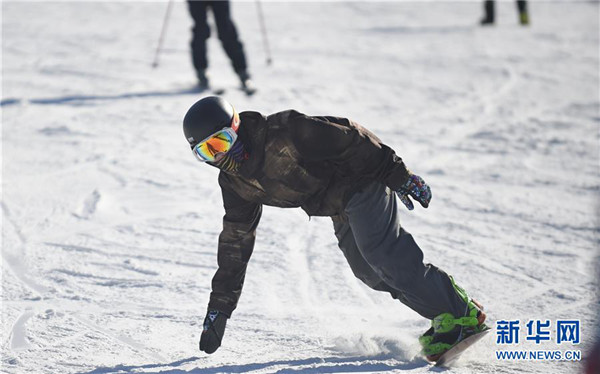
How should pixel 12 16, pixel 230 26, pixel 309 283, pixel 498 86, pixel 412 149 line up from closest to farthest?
pixel 309 283, pixel 412 149, pixel 230 26, pixel 498 86, pixel 12 16

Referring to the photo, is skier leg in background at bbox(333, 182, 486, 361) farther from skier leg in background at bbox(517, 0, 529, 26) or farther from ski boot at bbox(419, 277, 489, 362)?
skier leg in background at bbox(517, 0, 529, 26)

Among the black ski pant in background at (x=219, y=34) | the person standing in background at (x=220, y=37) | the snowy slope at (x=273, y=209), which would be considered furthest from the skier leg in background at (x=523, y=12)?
the black ski pant in background at (x=219, y=34)

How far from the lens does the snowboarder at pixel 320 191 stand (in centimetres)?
387

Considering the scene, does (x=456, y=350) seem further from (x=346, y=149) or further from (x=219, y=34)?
(x=219, y=34)

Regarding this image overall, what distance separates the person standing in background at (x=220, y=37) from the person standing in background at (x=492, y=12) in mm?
6799

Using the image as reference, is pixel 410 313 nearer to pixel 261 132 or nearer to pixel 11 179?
pixel 261 132

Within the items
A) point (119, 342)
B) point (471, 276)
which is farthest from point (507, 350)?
point (119, 342)

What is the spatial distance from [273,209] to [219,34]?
3433 mm

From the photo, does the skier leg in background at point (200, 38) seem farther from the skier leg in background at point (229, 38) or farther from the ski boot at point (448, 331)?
the ski boot at point (448, 331)

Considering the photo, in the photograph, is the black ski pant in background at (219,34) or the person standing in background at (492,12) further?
the person standing in background at (492,12)

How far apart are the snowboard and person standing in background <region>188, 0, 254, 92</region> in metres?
6.10

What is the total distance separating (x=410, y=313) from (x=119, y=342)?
1768 millimetres

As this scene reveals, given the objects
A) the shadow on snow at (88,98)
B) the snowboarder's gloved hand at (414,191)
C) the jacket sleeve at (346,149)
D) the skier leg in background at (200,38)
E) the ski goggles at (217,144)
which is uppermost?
the ski goggles at (217,144)

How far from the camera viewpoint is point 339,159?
3.97 m
